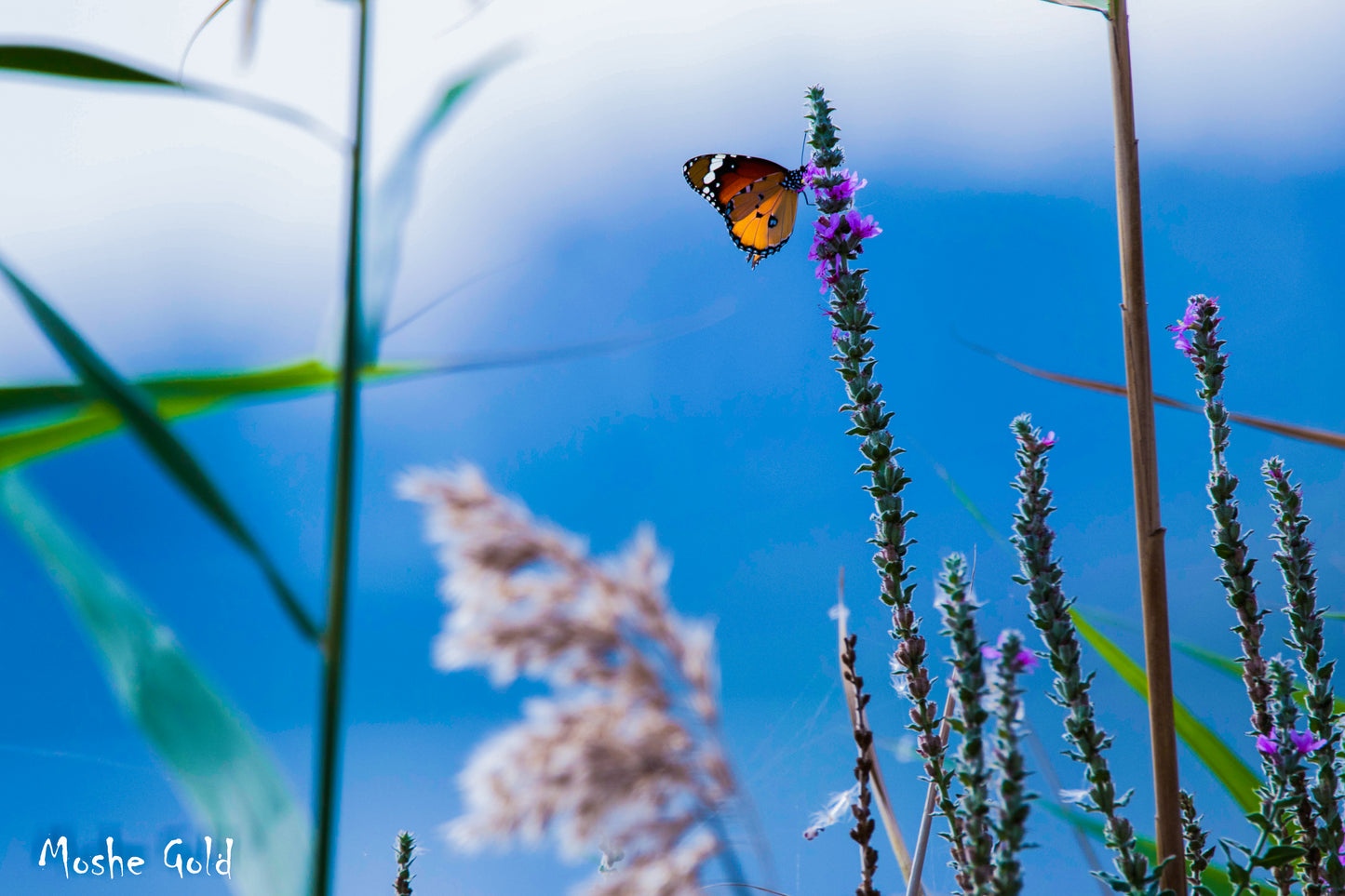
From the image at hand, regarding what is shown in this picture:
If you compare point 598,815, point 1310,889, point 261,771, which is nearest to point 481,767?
point 598,815

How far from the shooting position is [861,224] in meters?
0.45

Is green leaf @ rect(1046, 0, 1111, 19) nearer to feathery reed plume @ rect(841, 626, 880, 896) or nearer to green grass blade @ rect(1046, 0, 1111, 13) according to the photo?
green grass blade @ rect(1046, 0, 1111, 13)

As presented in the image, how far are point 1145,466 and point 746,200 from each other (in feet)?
2.47

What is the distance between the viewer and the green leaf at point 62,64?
19cm

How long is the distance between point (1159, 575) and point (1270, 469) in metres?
0.16

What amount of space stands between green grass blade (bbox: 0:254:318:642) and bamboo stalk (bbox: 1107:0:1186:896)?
1.09ft

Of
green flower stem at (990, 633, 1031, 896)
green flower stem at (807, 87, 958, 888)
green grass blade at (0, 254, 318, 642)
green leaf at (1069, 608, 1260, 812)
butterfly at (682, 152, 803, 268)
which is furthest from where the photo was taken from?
butterfly at (682, 152, 803, 268)

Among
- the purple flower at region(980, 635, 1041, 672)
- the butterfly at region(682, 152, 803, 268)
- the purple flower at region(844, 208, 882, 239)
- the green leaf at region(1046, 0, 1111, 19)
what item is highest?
the butterfly at region(682, 152, 803, 268)

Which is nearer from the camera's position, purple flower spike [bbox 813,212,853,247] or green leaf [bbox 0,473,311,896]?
green leaf [bbox 0,473,311,896]

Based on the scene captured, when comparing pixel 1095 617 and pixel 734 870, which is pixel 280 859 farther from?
pixel 1095 617

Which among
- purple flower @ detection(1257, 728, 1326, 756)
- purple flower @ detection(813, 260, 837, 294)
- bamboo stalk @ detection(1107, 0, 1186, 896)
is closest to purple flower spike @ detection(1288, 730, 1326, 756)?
purple flower @ detection(1257, 728, 1326, 756)

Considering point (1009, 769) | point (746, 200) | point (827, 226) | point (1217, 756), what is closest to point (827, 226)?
point (827, 226)

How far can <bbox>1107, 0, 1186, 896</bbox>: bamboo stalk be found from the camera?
35 cm

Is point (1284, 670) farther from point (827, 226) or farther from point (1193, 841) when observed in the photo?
point (827, 226)
